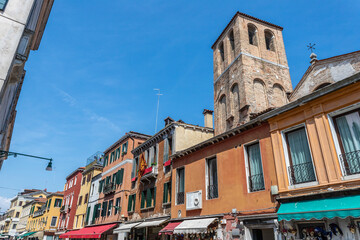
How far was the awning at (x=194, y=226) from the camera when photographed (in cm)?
1157

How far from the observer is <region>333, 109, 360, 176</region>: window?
306 inches

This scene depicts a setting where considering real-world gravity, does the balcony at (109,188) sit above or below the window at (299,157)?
above

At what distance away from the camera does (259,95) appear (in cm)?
2139

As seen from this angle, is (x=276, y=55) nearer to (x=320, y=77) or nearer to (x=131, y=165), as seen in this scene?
(x=320, y=77)

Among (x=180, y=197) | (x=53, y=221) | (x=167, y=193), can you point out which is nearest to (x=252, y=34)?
(x=167, y=193)

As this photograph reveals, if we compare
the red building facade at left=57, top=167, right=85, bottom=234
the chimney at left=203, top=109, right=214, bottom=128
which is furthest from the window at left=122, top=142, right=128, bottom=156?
the red building facade at left=57, top=167, right=85, bottom=234

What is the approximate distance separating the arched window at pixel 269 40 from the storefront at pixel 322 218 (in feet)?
65.4

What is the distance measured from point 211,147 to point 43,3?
32.8 feet

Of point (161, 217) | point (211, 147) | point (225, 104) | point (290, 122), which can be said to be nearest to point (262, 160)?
point (290, 122)

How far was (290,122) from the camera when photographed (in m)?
9.75

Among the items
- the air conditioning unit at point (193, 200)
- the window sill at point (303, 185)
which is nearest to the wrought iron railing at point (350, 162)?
the window sill at point (303, 185)

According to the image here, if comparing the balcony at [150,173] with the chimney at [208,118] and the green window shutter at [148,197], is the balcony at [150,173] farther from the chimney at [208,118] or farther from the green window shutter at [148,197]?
the chimney at [208,118]

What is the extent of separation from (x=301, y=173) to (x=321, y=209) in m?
1.57

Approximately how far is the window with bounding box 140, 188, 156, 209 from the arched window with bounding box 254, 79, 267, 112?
10.4 meters
